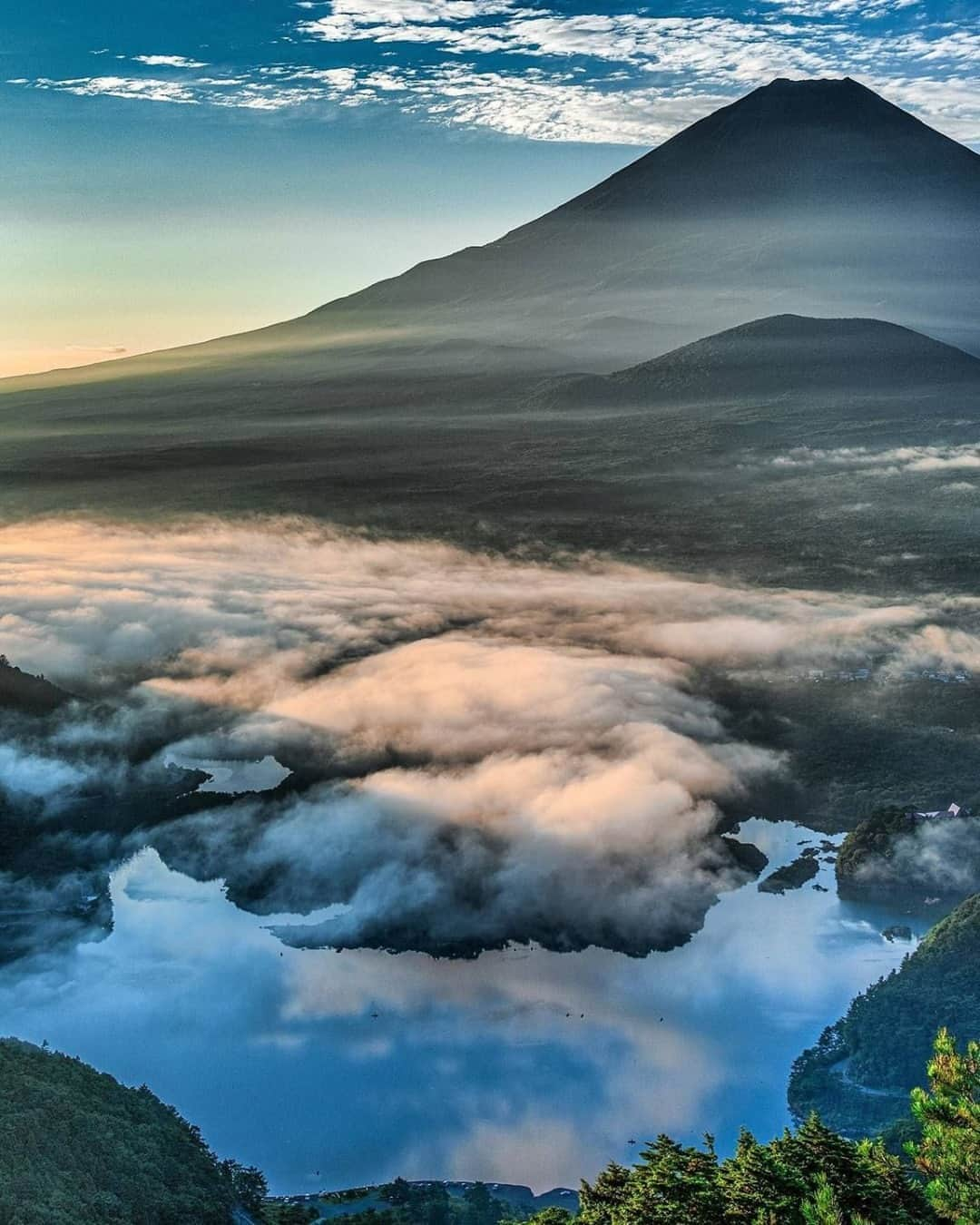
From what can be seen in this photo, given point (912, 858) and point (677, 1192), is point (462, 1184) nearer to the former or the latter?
point (677, 1192)

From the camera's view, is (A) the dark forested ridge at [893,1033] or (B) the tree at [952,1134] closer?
(B) the tree at [952,1134]

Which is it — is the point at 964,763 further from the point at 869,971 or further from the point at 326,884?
the point at 326,884

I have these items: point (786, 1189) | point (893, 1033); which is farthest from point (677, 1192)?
point (893, 1033)

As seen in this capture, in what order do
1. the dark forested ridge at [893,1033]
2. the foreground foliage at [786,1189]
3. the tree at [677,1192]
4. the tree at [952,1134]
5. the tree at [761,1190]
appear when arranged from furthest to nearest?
the dark forested ridge at [893,1033]
the tree at [677,1192]
the tree at [761,1190]
the foreground foliage at [786,1189]
the tree at [952,1134]

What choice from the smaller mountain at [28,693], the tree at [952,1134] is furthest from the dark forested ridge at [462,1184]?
the smaller mountain at [28,693]

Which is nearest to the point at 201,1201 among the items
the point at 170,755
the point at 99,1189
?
the point at 99,1189

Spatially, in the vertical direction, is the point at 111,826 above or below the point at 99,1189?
below

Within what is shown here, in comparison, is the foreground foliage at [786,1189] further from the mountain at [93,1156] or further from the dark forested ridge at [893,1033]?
the dark forested ridge at [893,1033]
